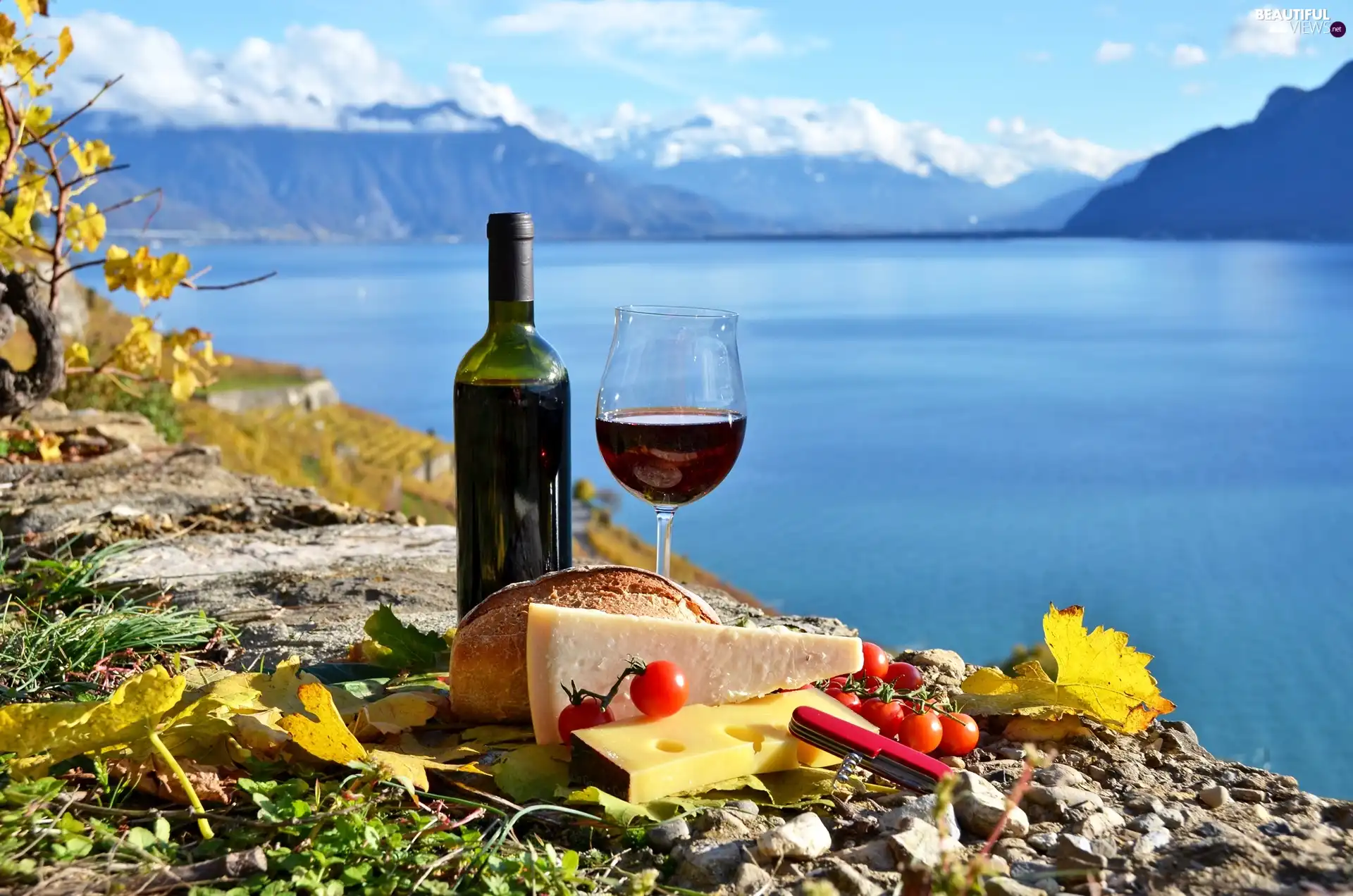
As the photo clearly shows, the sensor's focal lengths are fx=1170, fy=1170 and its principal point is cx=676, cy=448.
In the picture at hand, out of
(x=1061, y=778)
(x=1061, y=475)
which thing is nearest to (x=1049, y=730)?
(x=1061, y=778)

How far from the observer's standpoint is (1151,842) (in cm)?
169

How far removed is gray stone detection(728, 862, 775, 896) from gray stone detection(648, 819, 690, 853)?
123 millimetres

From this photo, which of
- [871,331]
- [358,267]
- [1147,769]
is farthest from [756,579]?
[358,267]

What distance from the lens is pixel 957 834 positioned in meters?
1.69

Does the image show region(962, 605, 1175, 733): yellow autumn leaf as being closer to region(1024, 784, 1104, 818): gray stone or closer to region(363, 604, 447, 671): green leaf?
region(1024, 784, 1104, 818): gray stone

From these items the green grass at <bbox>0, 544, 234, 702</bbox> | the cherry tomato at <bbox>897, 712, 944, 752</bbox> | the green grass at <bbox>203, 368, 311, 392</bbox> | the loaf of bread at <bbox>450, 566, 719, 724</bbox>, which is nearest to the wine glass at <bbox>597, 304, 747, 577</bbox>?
the loaf of bread at <bbox>450, 566, 719, 724</bbox>

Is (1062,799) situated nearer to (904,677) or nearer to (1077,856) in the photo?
(1077,856)

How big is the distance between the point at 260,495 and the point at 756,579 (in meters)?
31.0

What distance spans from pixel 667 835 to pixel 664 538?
0.96 metres

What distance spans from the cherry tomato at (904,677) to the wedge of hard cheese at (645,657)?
267 millimetres

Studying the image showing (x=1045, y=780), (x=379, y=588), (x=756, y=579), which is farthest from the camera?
(x=756, y=579)

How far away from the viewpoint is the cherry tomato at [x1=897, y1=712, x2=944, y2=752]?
1998mm

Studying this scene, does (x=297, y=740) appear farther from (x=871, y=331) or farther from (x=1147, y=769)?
(x=871, y=331)

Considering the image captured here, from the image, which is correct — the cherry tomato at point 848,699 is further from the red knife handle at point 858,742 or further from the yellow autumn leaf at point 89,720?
the yellow autumn leaf at point 89,720
